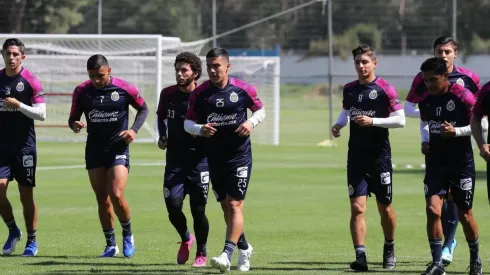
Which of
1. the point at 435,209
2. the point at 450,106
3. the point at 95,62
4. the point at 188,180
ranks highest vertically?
the point at 95,62

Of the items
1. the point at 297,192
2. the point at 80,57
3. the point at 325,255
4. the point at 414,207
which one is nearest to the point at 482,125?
the point at 325,255

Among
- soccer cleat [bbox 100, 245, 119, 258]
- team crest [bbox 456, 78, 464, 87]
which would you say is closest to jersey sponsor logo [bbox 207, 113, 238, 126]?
soccer cleat [bbox 100, 245, 119, 258]

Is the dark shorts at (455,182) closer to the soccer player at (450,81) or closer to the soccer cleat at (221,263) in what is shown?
the soccer player at (450,81)

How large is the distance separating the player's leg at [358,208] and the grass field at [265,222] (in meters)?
0.25

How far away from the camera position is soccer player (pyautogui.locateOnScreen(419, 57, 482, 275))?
34.2 feet

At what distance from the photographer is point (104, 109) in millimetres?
12219

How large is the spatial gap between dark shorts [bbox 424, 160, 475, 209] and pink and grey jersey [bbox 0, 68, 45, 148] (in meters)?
4.38

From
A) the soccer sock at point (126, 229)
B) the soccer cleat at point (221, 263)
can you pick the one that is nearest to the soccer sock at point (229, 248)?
the soccer cleat at point (221, 263)

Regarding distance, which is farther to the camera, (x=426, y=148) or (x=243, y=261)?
(x=243, y=261)

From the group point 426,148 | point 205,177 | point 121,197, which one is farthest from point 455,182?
point 121,197

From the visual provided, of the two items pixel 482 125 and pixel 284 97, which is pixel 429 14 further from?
pixel 482 125

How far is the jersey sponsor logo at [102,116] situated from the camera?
12211 mm

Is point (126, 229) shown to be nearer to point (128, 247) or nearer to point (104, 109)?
point (128, 247)

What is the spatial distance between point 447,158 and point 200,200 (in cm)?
260
